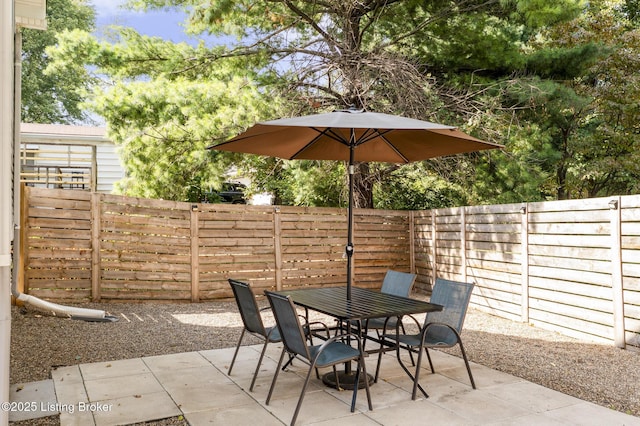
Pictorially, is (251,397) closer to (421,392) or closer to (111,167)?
(421,392)

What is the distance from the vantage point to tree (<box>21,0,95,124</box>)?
819 inches

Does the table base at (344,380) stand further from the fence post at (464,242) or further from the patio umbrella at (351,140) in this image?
the fence post at (464,242)

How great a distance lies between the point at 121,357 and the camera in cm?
497

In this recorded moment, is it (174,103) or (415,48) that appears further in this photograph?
(415,48)

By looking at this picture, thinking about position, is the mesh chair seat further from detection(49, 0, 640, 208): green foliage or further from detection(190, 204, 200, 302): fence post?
detection(49, 0, 640, 208): green foliage

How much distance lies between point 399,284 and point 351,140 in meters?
1.58

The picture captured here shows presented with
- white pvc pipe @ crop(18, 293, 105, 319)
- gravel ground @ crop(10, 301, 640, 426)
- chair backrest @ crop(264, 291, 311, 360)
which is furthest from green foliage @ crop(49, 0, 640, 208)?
chair backrest @ crop(264, 291, 311, 360)

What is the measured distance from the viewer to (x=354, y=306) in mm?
4086

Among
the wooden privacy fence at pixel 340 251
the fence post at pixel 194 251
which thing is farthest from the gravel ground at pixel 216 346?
the fence post at pixel 194 251

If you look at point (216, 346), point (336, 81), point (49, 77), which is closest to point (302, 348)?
point (216, 346)

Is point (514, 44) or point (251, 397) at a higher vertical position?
point (514, 44)

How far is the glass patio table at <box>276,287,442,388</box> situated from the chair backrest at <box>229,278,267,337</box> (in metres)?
0.36

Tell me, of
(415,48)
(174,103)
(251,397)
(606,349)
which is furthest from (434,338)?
(415,48)

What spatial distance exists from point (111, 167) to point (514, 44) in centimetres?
1150
